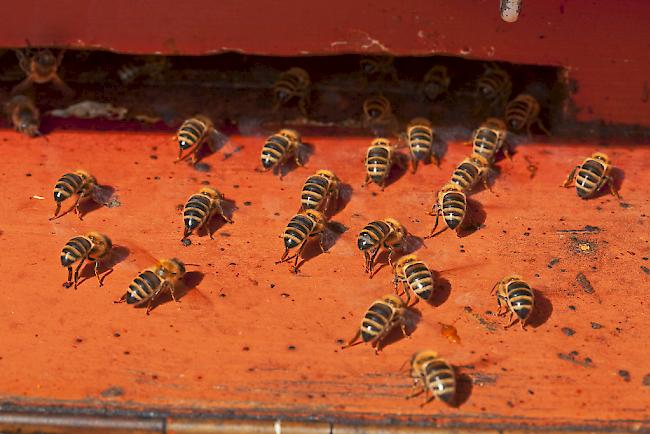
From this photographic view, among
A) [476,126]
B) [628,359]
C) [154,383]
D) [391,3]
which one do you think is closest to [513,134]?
[476,126]

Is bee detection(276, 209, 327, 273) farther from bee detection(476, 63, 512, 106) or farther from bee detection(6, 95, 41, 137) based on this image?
bee detection(6, 95, 41, 137)

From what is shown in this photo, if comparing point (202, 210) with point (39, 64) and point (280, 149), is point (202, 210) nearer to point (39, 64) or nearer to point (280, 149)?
point (280, 149)

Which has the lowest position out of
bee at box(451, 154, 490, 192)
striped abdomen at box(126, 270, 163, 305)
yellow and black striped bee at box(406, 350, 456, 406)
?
yellow and black striped bee at box(406, 350, 456, 406)

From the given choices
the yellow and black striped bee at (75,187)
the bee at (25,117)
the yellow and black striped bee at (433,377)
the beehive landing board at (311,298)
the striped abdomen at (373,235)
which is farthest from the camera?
the bee at (25,117)

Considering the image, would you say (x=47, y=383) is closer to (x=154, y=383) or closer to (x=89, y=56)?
(x=154, y=383)

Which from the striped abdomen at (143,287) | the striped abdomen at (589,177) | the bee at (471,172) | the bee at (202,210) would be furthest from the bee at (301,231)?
the striped abdomen at (589,177)

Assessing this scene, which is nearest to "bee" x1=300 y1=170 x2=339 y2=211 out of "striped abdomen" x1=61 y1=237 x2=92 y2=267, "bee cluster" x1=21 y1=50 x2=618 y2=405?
"bee cluster" x1=21 y1=50 x2=618 y2=405

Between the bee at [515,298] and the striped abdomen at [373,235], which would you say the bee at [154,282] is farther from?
the bee at [515,298]
